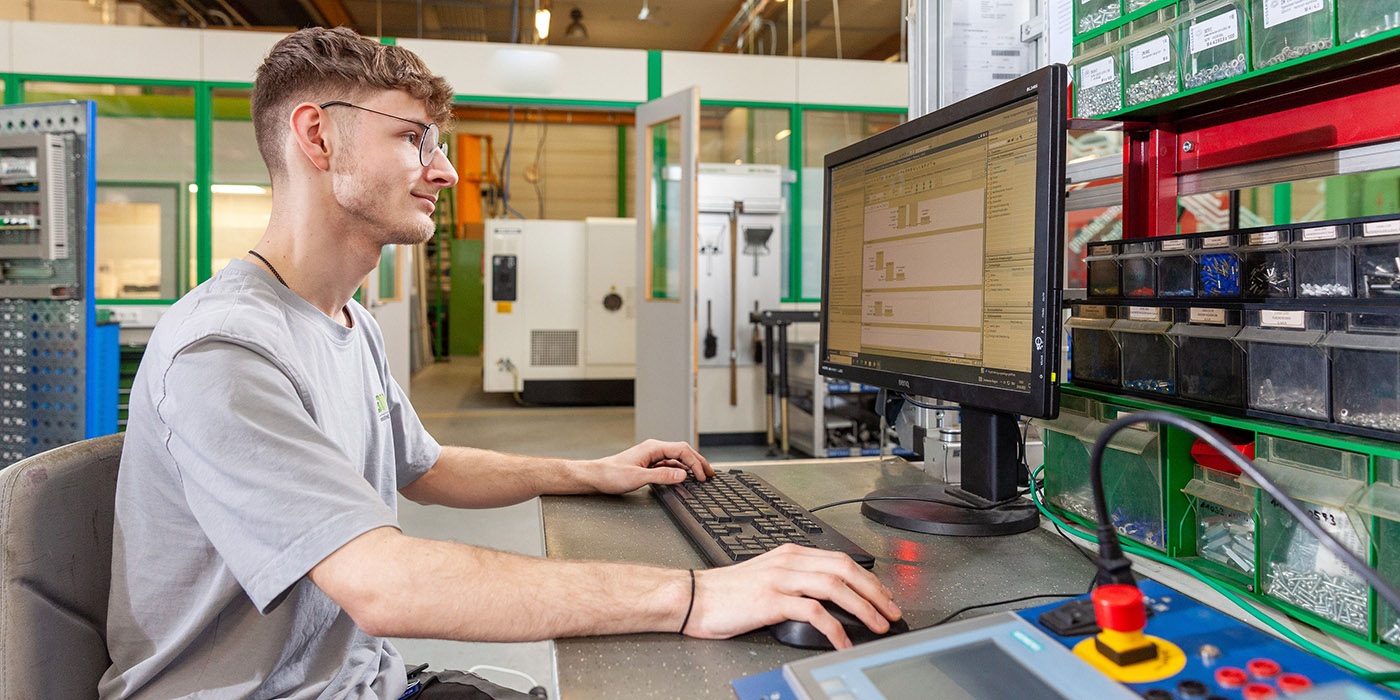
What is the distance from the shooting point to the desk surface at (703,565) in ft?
2.03

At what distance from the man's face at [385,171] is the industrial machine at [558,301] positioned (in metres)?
5.95

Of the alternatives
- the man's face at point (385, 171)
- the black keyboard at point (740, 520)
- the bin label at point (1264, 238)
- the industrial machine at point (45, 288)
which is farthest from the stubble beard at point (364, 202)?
the industrial machine at point (45, 288)

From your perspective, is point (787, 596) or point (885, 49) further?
point (885, 49)

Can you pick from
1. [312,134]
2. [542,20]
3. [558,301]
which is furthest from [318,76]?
[558,301]

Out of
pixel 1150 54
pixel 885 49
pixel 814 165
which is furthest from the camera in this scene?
pixel 885 49

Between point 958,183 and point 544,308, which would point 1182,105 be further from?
point 544,308

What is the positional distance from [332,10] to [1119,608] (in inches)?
347

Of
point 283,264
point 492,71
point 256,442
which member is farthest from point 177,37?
point 256,442

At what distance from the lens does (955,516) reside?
1031 millimetres

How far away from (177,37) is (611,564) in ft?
19.6

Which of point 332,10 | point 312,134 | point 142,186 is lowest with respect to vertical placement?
point 312,134

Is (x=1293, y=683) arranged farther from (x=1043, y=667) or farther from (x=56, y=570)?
(x=56, y=570)

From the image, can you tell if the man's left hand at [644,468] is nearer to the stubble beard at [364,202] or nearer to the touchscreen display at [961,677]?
the stubble beard at [364,202]

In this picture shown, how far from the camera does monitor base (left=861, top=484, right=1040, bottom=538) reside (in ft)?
3.31
